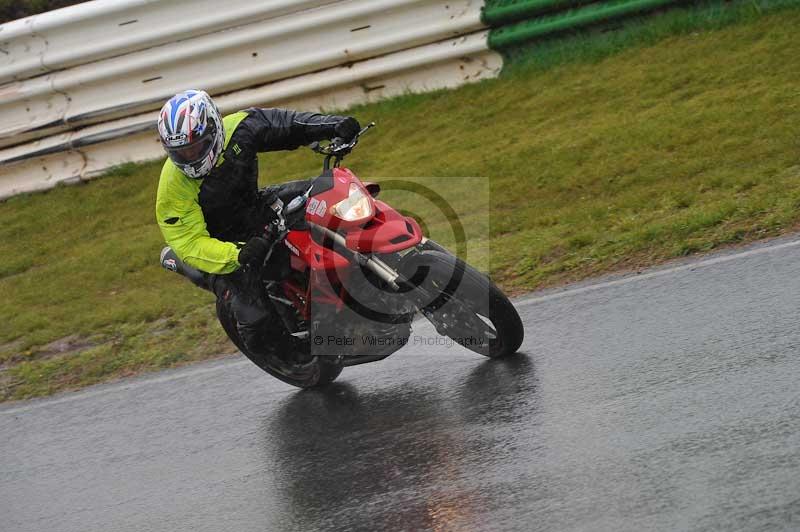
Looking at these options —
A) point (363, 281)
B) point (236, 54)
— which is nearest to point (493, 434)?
point (363, 281)

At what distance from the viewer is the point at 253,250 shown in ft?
17.7

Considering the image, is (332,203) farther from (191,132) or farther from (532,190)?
(532,190)

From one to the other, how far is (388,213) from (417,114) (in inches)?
208

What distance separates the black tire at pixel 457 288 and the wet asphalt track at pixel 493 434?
0.27 metres

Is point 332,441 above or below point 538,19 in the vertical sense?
below

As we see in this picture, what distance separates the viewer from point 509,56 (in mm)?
10422

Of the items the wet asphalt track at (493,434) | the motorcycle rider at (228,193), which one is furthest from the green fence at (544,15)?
the motorcycle rider at (228,193)

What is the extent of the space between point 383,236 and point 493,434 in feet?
3.77

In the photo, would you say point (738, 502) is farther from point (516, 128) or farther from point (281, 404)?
point (516, 128)

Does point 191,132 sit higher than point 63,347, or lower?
higher

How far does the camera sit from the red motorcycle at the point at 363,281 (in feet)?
17.8

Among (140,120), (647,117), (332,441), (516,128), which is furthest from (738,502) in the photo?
(140,120)

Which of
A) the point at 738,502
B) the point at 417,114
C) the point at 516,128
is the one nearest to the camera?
the point at 738,502

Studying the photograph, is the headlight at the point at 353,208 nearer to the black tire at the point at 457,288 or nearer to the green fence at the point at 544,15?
the black tire at the point at 457,288
